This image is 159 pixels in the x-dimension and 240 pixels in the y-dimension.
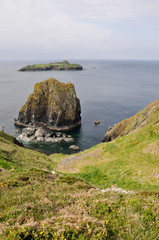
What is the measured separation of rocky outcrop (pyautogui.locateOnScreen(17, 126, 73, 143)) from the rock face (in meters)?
Result: 11.6

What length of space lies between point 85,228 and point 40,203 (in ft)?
14.6

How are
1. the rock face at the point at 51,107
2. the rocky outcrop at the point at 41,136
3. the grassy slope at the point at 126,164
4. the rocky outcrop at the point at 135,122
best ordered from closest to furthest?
the grassy slope at the point at 126,164 → the rocky outcrop at the point at 135,122 → the rocky outcrop at the point at 41,136 → the rock face at the point at 51,107

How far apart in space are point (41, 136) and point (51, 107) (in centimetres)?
2263

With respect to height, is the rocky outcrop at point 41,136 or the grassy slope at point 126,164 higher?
the grassy slope at point 126,164

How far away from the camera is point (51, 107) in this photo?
9681cm

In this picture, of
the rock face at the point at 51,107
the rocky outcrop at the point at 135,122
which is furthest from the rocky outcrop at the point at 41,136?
the rocky outcrop at the point at 135,122

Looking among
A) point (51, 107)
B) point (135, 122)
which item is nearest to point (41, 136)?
point (51, 107)

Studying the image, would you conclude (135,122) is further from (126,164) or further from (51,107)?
(51,107)

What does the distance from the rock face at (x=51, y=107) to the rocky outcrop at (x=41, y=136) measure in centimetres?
1164

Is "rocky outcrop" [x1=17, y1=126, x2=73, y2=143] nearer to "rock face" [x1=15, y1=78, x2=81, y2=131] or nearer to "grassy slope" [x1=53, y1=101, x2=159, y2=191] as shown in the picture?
"rock face" [x1=15, y1=78, x2=81, y2=131]

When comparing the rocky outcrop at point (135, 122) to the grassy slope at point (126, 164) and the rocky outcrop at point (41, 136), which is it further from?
the rocky outcrop at point (41, 136)

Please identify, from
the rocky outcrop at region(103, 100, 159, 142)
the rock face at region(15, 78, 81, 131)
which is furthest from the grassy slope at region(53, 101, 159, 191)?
the rock face at region(15, 78, 81, 131)

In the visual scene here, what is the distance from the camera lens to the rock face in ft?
311

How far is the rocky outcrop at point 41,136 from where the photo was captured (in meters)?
77.9
